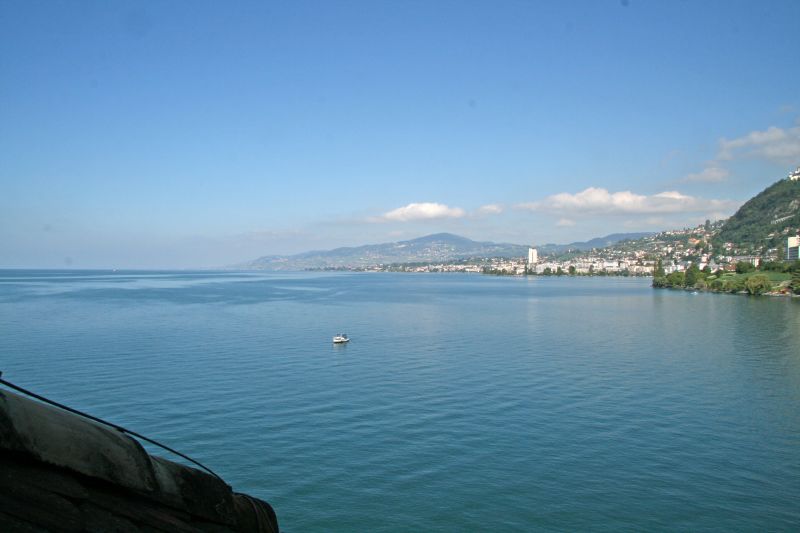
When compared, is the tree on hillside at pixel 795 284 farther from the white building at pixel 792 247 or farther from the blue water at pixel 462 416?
the white building at pixel 792 247

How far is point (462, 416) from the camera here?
25.3 m

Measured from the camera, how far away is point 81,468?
279 cm

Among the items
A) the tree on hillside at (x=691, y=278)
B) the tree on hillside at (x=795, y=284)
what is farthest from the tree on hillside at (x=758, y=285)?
the tree on hillside at (x=691, y=278)

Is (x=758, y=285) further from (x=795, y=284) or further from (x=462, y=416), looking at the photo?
(x=462, y=416)

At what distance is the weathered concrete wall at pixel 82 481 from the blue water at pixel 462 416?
43.9 feet

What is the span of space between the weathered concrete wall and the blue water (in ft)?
43.9

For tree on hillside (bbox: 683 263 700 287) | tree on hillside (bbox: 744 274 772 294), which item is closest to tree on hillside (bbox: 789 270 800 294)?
tree on hillside (bbox: 744 274 772 294)

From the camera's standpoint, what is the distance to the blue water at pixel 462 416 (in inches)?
659

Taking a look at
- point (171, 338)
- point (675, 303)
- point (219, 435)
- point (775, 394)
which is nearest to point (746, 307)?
point (675, 303)

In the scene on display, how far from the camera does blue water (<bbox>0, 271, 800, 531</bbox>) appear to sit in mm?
16734

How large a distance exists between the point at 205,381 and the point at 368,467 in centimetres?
1651

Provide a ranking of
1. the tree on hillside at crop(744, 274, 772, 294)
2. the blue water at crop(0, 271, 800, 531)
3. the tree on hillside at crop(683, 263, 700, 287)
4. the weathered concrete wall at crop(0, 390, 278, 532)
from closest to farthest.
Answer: the weathered concrete wall at crop(0, 390, 278, 532)
the blue water at crop(0, 271, 800, 531)
the tree on hillside at crop(744, 274, 772, 294)
the tree on hillside at crop(683, 263, 700, 287)

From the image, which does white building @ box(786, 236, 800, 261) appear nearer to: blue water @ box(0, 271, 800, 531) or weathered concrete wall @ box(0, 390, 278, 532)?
blue water @ box(0, 271, 800, 531)

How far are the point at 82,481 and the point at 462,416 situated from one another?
2357 cm
